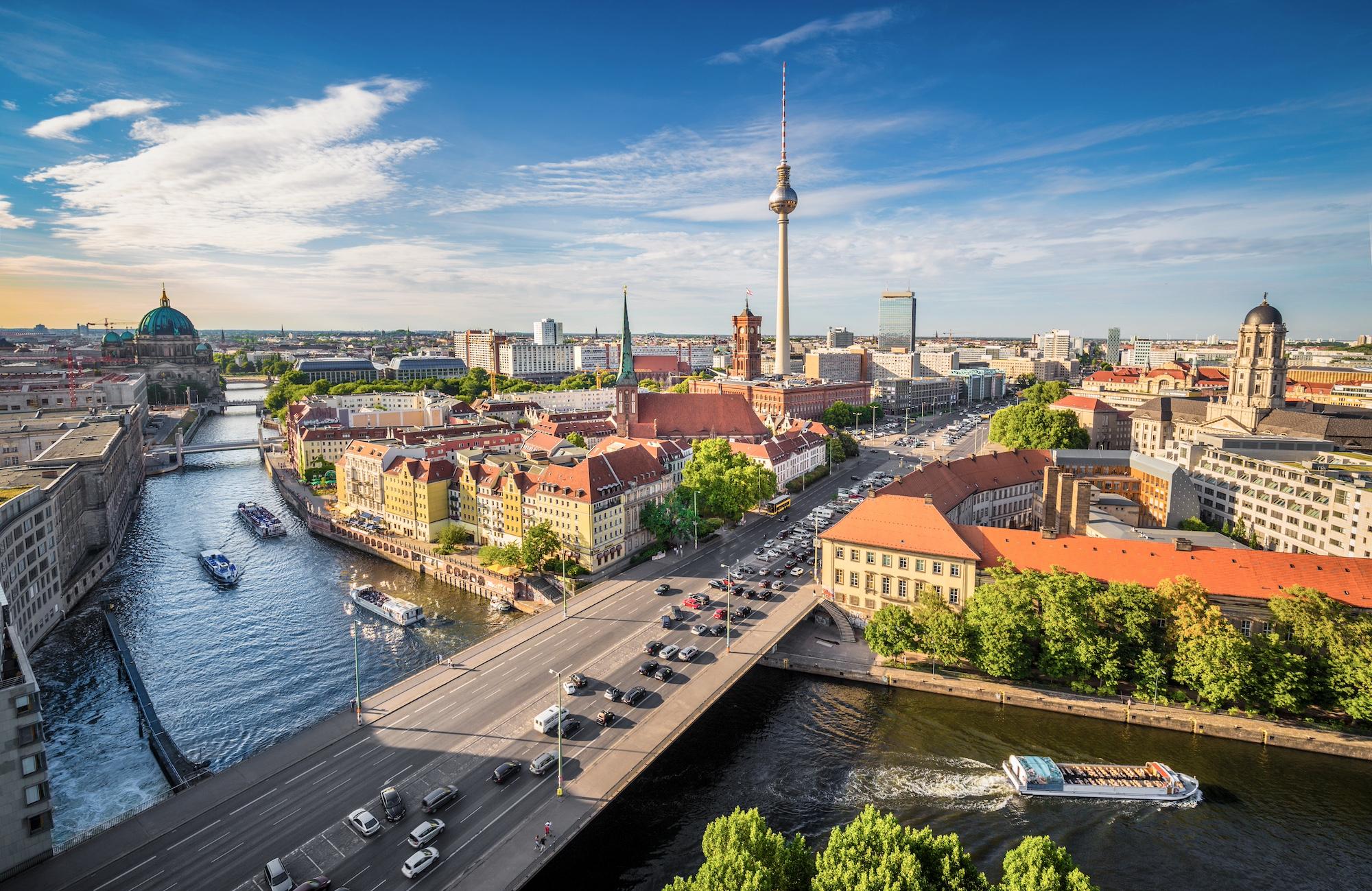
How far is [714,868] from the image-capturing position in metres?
27.1

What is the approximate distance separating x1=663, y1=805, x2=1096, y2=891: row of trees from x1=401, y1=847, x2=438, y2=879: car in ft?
44.3

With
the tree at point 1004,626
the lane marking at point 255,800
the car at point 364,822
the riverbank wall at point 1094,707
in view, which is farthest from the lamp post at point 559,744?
the tree at point 1004,626

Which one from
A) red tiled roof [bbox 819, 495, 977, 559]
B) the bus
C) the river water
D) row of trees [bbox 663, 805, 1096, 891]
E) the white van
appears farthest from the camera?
the bus

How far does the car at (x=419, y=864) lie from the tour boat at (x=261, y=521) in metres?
79.3

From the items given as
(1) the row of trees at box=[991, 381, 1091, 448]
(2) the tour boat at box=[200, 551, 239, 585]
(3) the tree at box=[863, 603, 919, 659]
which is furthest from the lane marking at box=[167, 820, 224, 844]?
(1) the row of trees at box=[991, 381, 1091, 448]

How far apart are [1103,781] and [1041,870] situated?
71.3 feet

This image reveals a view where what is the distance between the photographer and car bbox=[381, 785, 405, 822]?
36719mm

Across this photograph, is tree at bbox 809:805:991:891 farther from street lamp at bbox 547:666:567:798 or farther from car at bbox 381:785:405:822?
car at bbox 381:785:405:822

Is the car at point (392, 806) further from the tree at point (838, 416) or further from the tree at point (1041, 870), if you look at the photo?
the tree at point (838, 416)

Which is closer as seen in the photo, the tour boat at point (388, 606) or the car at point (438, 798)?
the car at point (438, 798)

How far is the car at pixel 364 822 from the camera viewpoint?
3572cm

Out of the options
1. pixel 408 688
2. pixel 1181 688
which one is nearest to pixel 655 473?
pixel 408 688

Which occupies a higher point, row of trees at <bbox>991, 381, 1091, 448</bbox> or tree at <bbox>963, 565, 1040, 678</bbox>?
row of trees at <bbox>991, 381, 1091, 448</bbox>

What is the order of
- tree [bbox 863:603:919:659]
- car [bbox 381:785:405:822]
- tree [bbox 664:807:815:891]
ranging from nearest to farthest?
tree [bbox 664:807:815:891], car [bbox 381:785:405:822], tree [bbox 863:603:919:659]
